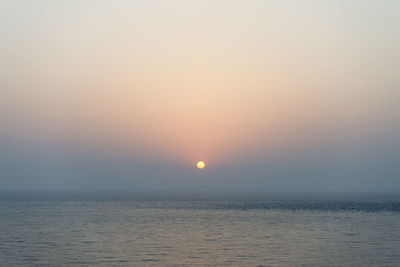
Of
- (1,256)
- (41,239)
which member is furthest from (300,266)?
(41,239)

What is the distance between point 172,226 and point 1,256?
1210 inches

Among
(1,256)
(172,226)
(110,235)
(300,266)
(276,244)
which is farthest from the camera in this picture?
(172,226)

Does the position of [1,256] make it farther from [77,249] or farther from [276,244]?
[276,244]

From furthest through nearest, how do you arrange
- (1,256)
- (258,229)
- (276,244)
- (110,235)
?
(258,229)
(110,235)
(276,244)
(1,256)

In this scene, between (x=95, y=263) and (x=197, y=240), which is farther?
(x=197, y=240)

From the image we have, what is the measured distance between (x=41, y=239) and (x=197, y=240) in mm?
16158

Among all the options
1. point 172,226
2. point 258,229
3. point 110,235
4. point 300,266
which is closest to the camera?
point 300,266

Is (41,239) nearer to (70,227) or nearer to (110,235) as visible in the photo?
(110,235)

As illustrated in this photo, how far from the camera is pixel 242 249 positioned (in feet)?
148

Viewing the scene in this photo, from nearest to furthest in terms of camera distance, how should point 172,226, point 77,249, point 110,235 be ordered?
point 77,249, point 110,235, point 172,226

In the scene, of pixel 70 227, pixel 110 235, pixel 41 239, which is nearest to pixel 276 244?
pixel 110 235

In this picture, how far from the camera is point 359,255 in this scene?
42.2 m

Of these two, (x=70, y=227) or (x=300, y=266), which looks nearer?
(x=300, y=266)

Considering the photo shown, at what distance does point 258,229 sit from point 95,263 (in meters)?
30.8
